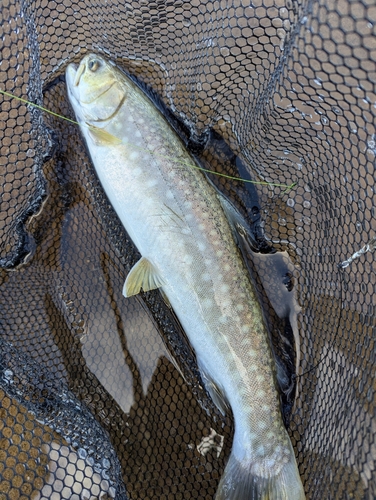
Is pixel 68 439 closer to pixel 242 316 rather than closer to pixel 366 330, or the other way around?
pixel 242 316

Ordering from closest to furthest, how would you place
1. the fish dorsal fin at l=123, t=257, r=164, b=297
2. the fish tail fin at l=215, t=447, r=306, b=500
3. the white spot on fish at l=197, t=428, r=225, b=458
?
the fish tail fin at l=215, t=447, r=306, b=500
the fish dorsal fin at l=123, t=257, r=164, b=297
the white spot on fish at l=197, t=428, r=225, b=458

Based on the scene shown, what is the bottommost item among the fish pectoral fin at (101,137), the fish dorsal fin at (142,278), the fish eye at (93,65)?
the fish dorsal fin at (142,278)

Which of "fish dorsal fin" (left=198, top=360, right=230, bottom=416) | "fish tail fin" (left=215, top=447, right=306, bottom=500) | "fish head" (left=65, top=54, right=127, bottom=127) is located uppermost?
"fish head" (left=65, top=54, right=127, bottom=127)

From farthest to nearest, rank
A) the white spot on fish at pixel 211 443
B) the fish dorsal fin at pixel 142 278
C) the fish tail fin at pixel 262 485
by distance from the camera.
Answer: the white spot on fish at pixel 211 443 → the fish dorsal fin at pixel 142 278 → the fish tail fin at pixel 262 485

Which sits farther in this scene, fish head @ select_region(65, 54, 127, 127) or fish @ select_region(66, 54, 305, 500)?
fish head @ select_region(65, 54, 127, 127)

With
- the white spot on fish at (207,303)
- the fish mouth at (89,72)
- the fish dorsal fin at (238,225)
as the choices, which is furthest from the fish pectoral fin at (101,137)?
the white spot on fish at (207,303)

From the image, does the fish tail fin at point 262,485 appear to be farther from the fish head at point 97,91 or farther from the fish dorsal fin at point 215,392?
the fish head at point 97,91

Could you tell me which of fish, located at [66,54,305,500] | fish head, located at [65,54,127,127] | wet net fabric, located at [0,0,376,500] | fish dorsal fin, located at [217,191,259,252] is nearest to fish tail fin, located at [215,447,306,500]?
fish, located at [66,54,305,500]

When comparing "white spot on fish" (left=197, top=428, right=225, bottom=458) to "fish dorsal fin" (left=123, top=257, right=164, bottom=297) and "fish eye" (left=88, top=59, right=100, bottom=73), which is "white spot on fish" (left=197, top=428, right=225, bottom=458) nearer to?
"fish dorsal fin" (left=123, top=257, right=164, bottom=297)
